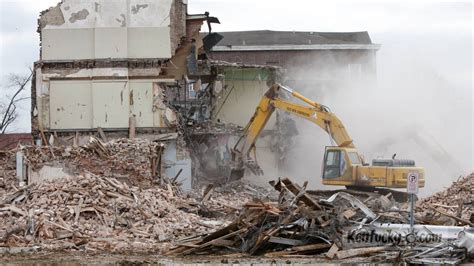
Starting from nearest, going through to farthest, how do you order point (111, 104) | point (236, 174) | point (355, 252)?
point (355, 252) < point (236, 174) < point (111, 104)

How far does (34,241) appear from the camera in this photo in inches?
776

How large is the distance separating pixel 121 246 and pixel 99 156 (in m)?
8.67

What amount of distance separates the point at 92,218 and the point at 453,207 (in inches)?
353

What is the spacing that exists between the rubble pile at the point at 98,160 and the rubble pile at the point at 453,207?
8421 millimetres

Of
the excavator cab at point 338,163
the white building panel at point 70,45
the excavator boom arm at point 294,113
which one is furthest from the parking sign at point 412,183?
the white building panel at point 70,45

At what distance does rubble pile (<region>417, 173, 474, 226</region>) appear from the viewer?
60.2 feet

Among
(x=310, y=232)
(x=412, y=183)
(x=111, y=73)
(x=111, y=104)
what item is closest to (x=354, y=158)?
(x=111, y=104)

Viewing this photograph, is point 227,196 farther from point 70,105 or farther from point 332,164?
point 70,105

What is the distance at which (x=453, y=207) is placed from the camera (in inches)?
902

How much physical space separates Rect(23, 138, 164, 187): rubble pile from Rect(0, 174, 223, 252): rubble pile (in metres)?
2.76

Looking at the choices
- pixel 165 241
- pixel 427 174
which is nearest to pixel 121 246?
pixel 165 241

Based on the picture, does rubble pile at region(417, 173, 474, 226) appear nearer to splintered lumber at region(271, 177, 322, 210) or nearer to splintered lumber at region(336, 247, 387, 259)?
splintered lumber at region(336, 247, 387, 259)

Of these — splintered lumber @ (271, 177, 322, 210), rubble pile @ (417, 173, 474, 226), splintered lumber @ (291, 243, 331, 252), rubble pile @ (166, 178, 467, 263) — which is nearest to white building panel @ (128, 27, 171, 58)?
rubble pile @ (417, 173, 474, 226)

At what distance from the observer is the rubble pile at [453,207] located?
722 inches
